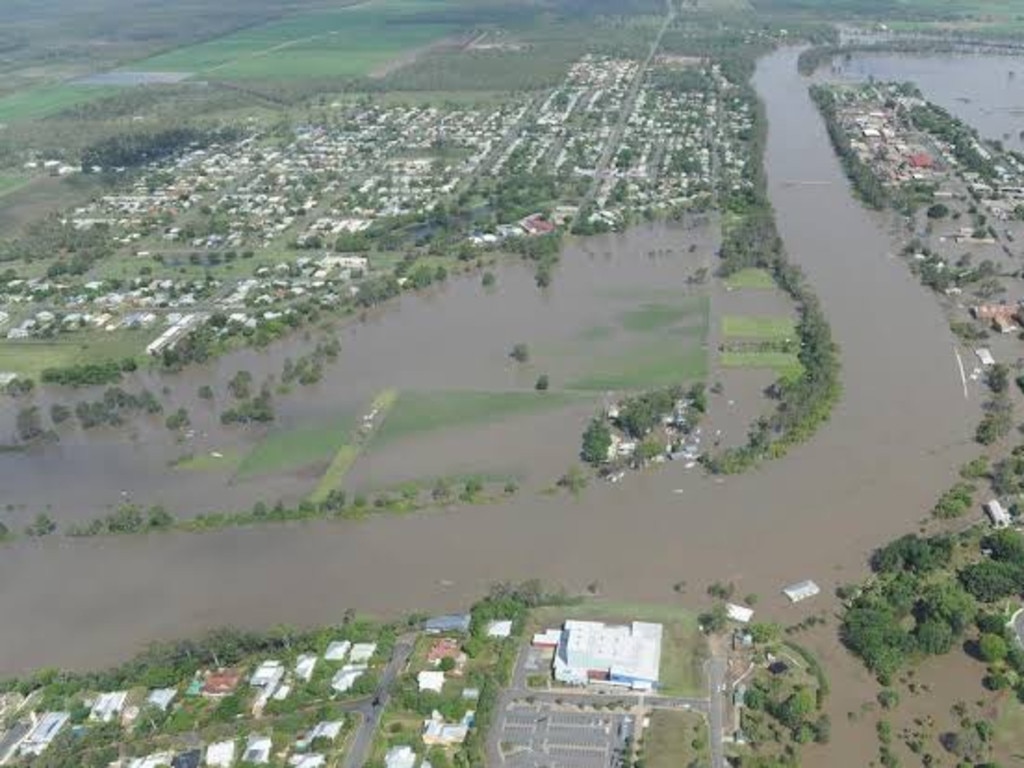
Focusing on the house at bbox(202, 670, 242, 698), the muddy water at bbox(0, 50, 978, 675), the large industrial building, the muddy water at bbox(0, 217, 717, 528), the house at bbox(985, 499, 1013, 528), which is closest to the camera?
the large industrial building

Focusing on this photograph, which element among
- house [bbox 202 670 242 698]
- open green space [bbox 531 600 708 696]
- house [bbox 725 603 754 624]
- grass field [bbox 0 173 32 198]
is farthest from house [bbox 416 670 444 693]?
grass field [bbox 0 173 32 198]

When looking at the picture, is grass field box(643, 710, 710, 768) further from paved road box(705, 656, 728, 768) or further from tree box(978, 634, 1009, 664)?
tree box(978, 634, 1009, 664)

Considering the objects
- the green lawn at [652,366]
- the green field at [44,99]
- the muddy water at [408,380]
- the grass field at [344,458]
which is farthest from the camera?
the green field at [44,99]

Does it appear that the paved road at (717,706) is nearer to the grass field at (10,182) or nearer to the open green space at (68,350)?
the open green space at (68,350)

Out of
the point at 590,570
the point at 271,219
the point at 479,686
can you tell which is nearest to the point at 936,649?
the point at 590,570

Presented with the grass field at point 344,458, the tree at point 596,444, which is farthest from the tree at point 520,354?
the tree at point 596,444

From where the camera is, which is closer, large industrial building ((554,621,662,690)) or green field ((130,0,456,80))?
large industrial building ((554,621,662,690))

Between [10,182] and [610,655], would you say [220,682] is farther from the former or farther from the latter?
[10,182]
